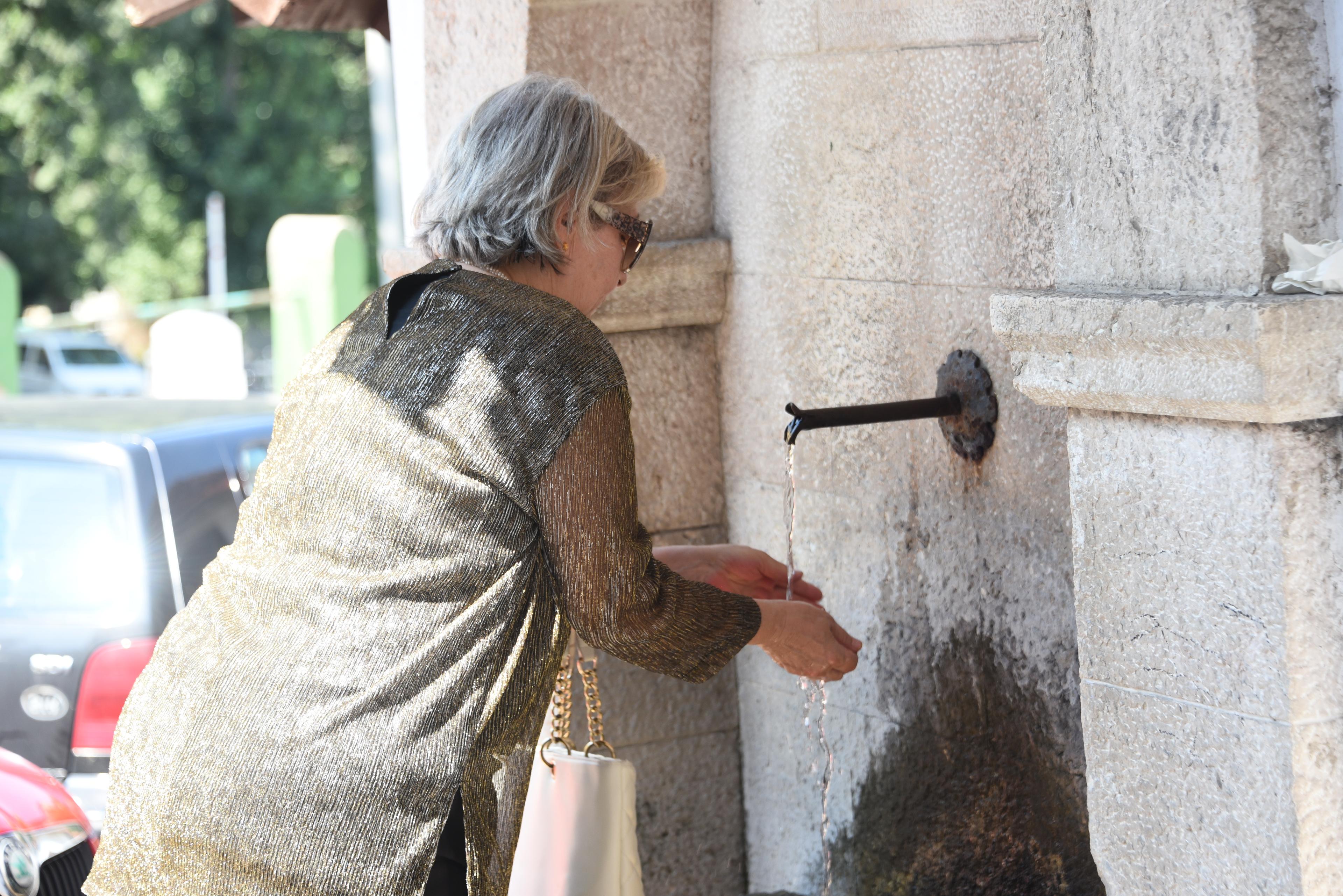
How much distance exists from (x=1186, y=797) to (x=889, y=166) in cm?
143

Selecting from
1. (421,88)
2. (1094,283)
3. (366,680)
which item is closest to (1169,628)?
(1094,283)

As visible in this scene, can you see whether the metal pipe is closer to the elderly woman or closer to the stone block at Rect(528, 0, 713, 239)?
the elderly woman

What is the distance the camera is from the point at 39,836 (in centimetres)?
305

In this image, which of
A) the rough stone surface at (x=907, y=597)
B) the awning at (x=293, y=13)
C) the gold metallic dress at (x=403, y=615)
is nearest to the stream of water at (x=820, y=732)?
the rough stone surface at (x=907, y=597)

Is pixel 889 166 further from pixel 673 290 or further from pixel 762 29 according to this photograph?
pixel 673 290

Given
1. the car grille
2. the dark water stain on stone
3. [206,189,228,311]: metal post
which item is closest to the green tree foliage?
[206,189,228,311]: metal post

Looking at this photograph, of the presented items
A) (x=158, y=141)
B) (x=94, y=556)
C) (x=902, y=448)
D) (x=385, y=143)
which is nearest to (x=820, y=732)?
(x=902, y=448)

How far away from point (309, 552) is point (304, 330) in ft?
30.1

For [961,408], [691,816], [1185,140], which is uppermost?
[1185,140]

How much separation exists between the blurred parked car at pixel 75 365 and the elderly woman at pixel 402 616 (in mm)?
17759

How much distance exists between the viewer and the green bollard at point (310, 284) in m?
10.6

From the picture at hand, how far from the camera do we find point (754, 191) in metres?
3.11

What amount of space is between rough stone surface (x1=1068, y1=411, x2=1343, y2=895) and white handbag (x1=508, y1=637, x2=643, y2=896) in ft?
2.46

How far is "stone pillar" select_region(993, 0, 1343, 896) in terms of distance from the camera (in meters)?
1.48
